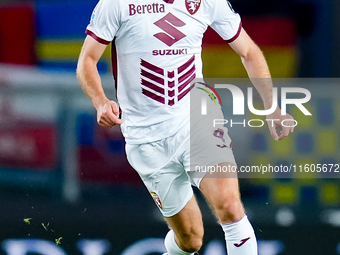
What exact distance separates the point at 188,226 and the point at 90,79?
0.95 metres

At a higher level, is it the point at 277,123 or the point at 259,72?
the point at 259,72

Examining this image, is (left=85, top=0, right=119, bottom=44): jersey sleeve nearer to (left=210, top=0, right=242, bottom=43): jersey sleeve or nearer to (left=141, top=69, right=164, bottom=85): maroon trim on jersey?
(left=141, top=69, right=164, bottom=85): maroon trim on jersey

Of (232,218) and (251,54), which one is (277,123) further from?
(232,218)

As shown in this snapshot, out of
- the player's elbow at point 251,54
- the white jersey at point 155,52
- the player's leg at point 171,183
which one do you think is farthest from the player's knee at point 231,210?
the player's elbow at point 251,54

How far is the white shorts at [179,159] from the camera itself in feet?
8.60

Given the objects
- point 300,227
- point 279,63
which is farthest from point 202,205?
point 279,63

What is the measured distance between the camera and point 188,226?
2936 mm

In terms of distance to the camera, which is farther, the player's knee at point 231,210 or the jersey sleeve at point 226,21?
the jersey sleeve at point 226,21

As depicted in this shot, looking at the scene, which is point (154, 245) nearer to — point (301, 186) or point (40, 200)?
point (40, 200)

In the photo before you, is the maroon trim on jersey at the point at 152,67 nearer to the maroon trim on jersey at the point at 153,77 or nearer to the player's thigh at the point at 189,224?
the maroon trim on jersey at the point at 153,77

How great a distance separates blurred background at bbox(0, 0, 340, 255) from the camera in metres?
3.71

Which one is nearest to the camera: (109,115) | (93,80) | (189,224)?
(109,115)

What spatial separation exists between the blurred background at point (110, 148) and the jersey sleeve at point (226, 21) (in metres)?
0.73

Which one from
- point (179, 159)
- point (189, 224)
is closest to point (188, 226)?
point (189, 224)
